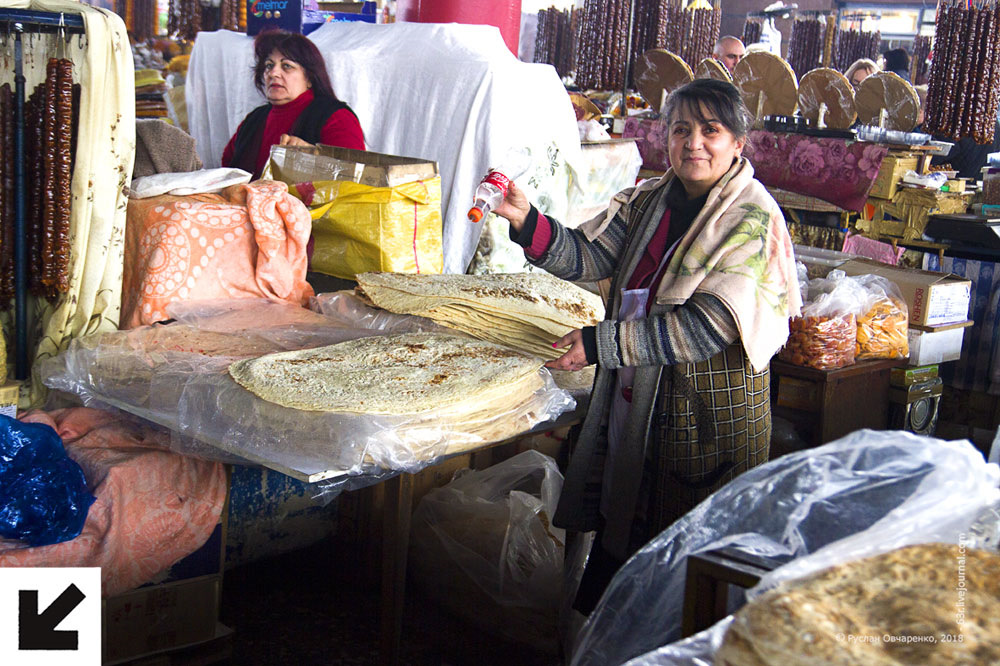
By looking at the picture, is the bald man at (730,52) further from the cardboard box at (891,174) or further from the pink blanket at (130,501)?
the pink blanket at (130,501)

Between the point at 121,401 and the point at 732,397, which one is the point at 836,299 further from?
the point at 121,401

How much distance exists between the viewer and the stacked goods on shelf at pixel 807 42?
838cm

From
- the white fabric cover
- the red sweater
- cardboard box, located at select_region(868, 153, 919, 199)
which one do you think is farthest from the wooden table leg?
cardboard box, located at select_region(868, 153, 919, 199)

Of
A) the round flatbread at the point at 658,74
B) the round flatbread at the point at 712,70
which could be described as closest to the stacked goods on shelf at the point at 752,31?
the round flatbread at the point at 658,74

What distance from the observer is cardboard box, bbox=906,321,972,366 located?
11.1 feet

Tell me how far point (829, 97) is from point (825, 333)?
10.1 ft

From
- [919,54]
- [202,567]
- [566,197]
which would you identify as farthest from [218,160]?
[919,54]

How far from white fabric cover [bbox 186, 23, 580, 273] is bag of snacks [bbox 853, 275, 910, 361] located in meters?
1.40

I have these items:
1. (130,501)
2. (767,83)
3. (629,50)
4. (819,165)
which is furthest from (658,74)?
(130,501)

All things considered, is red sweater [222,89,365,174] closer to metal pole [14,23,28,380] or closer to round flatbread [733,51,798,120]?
metal pole [14,23,28,380]

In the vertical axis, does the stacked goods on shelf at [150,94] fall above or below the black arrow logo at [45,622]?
above

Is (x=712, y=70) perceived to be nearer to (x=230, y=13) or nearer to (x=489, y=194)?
(x=230, y=13)

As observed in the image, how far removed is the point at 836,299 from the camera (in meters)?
3.13

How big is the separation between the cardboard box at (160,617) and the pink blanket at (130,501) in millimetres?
39
